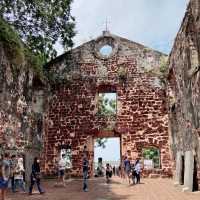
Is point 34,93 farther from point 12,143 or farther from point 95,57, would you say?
point 12,143

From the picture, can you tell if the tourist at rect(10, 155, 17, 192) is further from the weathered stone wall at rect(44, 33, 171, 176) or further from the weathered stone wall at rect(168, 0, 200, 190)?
the weathered stone wall at rect(168, 0, 200, 190)

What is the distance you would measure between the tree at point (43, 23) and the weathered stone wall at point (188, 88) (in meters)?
5.20

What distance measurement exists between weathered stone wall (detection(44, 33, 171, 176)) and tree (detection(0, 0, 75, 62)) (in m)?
0.95

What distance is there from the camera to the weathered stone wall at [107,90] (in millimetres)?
16688

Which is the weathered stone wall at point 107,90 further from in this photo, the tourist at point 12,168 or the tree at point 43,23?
the tourist at point 12,168

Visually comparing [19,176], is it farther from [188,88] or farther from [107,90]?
[107,90]

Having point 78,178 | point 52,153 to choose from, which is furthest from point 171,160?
point 52,153

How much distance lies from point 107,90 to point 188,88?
20.7 ft

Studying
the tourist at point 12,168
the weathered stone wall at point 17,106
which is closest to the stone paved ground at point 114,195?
the tourist at point 12,168

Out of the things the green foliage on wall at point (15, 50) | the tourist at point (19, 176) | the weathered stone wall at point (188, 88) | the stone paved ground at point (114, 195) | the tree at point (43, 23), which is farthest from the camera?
the tree at point (43, 23)


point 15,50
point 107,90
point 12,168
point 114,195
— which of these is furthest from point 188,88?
point 107,90

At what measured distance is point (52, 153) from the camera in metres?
16.8

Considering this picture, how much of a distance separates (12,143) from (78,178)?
4748 millimetres

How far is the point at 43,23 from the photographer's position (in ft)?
54.1
